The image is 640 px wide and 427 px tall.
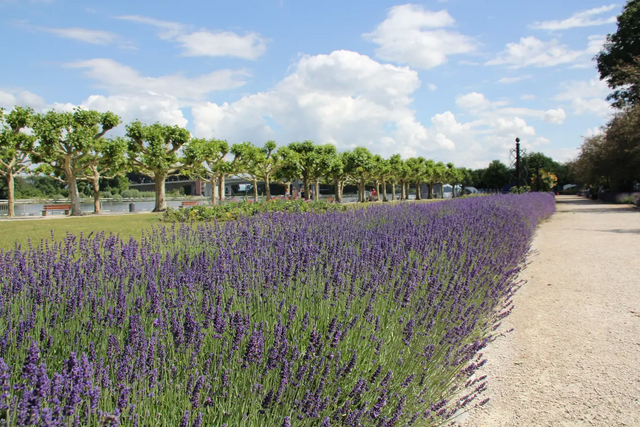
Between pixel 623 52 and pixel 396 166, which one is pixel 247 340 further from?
pixel 396 166

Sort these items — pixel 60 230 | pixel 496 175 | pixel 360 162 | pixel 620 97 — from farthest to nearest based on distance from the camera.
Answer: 1. pixel 496 175
2. pixel 360 162
3. pixel 620 97
4. pixel 60 230

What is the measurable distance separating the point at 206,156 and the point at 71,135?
30.4ft

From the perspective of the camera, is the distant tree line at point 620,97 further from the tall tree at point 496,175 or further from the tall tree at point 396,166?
the tall tree at point 496,175

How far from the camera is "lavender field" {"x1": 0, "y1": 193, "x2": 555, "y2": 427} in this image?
62.9 inches

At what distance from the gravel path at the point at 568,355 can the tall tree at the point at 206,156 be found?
22.3 meters

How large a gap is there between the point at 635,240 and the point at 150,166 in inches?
922

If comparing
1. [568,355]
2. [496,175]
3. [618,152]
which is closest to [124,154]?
[568,355]

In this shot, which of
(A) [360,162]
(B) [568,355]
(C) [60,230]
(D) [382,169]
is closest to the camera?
(B) [568,355]

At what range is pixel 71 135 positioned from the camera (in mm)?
22406

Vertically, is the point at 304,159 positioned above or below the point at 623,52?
below

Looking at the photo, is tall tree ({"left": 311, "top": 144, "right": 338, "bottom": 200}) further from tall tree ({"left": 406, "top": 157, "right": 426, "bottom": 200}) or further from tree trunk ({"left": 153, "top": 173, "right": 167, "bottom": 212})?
tall tree ({"left": 406, "top": 157, "right": 426, "bottom": 200})

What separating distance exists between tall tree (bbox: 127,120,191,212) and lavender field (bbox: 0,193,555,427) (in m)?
22.9

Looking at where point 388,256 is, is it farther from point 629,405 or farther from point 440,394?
point 629,405

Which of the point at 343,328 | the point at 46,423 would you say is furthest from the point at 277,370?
the point at 46,423
